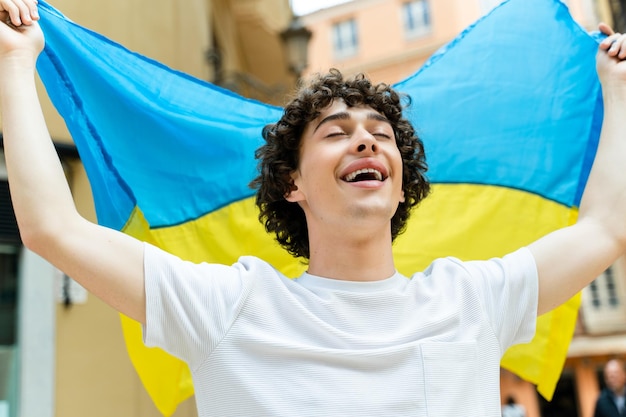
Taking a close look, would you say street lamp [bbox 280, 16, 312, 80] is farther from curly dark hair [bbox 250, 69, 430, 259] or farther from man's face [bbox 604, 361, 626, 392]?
curly dark hair [bbox 250, 69, 430, 259]

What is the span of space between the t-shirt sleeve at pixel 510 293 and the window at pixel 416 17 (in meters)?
26.5

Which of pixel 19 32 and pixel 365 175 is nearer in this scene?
pixel 19 32

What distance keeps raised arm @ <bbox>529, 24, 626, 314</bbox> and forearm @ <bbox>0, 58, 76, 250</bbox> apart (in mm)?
1348

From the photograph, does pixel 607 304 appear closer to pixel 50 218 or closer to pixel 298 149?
pixel 298 149

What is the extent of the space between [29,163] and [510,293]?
52.7 inches

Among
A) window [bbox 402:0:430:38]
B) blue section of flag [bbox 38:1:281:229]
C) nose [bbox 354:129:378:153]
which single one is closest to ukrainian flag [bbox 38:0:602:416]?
blue section of flag [bbox 38:1:281:229]

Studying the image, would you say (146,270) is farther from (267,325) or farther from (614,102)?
(614,102)

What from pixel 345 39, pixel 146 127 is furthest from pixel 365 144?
pixel 345 39

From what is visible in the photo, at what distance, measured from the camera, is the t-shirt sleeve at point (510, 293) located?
2107 mm

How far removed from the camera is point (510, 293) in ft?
7.02

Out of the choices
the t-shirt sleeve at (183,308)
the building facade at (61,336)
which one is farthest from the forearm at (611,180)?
the building facade at (61,336)

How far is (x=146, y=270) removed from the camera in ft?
5.99

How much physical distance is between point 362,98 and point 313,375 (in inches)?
36.2

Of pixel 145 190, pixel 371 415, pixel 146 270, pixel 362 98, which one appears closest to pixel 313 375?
→ pixel 371 415
